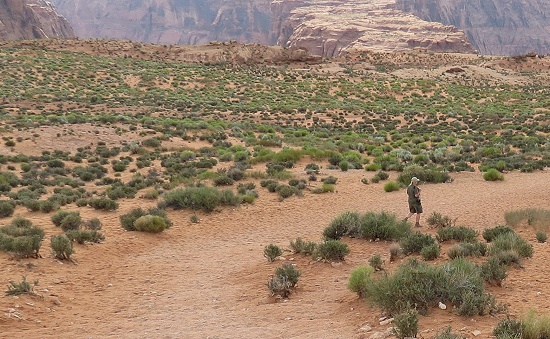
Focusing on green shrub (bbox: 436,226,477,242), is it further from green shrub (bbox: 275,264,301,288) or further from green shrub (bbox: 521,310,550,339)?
green shrub (bbox: 521,310,550,339)

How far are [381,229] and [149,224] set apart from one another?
6.74 metres

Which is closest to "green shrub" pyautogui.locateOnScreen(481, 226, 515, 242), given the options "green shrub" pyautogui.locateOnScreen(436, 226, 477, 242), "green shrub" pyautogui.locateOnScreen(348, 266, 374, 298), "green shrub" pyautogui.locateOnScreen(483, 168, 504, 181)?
"green shrub" pyautogui.locateOnScreen(436, 226, 477, 242)

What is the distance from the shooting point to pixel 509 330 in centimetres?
620

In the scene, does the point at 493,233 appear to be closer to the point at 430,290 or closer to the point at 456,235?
the point at 456,235

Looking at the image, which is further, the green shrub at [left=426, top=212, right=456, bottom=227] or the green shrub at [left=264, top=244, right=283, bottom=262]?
the green shrub at [left=426, top=212, right=456, bottom=227]

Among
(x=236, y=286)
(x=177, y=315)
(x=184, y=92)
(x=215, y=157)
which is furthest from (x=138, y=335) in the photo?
(x=184, y=92)

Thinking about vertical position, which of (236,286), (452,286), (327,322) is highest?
(452,286)

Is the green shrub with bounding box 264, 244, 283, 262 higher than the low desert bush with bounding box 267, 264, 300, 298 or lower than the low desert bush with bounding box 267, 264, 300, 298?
lower

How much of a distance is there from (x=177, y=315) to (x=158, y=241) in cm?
554

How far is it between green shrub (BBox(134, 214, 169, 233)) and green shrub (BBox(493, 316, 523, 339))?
35.1ft

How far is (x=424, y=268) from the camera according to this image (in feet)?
27.0

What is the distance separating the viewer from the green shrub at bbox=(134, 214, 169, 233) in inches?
588

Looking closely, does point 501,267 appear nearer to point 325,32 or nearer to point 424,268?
point 424,268

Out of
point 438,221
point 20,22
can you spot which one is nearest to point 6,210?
point 438,221
